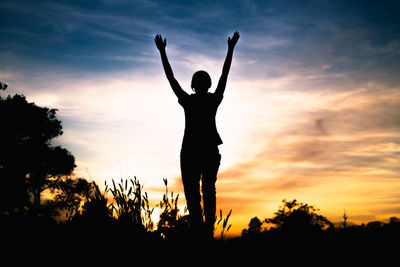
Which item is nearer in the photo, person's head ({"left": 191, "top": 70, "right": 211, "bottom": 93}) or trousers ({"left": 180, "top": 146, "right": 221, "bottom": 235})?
trousers ({"left": 180, "top": 146, "right": 221, "bottom": 235})

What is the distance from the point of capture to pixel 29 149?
24656mm

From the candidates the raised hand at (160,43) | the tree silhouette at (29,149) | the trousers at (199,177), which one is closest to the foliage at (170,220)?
the trousers at (199,177)

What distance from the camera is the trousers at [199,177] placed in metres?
4.11

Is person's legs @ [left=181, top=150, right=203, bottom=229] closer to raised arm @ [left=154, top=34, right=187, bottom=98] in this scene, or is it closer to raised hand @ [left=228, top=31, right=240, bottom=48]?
raised arm @ [left=154, top=34, right=187, bottom=98]

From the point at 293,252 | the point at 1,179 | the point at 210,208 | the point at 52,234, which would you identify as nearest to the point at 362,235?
the point at 293,252

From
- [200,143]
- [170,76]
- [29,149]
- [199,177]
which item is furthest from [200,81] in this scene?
[29,149]

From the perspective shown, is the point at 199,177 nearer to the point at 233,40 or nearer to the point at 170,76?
the point at 170,76

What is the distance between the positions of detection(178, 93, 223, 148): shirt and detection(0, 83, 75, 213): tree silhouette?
22468mm

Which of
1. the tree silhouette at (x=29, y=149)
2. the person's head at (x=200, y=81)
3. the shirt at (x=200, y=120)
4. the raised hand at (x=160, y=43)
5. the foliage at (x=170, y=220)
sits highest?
Answer: the tree silhouette at (x=29, y=149)

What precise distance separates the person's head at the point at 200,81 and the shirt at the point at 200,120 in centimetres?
15

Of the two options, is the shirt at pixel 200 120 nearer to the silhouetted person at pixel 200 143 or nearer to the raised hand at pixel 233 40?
the silhouetted person at pixel 200 143

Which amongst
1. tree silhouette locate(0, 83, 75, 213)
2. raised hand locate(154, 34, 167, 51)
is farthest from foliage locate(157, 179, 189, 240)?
tree silhouette locate(0, 83, 75, 213)

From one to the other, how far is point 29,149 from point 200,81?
25513mm

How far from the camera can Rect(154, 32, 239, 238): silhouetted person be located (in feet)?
13.5
